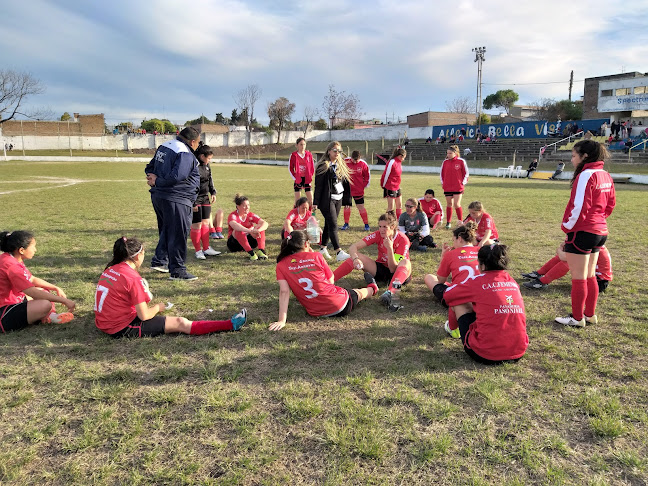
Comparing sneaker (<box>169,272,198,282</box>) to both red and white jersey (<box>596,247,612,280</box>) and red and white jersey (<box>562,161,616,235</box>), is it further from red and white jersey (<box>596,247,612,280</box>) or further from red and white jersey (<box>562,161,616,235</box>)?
red and white jersey (<box>596,247,612,280</box>)

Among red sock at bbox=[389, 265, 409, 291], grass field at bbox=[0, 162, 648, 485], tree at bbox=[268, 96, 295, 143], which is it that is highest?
tree at bbox=[268, 96, 295, 143]

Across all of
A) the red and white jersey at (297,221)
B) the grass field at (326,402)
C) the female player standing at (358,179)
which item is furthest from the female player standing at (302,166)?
the grass field at (326,402)

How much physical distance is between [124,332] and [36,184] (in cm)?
2010

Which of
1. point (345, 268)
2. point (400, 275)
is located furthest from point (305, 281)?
point (400, 275)

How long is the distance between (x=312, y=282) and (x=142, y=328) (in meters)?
1.78

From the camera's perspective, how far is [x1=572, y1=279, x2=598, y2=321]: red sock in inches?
173

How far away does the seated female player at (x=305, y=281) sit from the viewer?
4.44 metres

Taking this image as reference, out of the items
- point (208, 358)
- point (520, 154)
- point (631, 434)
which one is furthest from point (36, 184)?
point (520, 154)

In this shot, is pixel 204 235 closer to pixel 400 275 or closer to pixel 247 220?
pixel 247 220

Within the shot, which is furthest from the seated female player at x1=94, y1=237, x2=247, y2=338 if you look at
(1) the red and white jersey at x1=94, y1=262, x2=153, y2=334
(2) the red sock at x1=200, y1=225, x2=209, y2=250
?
(2) the red sock at x1=200, y1=225, x2=209, y2=250

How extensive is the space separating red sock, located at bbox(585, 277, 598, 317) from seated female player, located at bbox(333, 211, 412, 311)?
2.04 meters

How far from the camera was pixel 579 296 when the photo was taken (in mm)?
4434

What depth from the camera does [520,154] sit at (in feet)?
128

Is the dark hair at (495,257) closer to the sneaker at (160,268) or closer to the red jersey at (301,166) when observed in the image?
the sneaker at (160,268)
